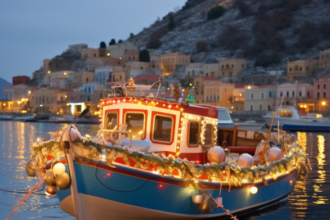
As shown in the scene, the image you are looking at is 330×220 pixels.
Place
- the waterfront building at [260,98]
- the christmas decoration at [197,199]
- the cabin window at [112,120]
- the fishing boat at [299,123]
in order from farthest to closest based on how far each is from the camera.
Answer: the waterfront building at [260,98] < the fishing boat at [299,123] < the cabin window at [112,120] < the christmas decoration at [197,199]

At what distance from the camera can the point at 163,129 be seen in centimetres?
990

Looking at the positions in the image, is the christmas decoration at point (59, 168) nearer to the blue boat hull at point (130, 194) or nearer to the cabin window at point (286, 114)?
the blue boat hull at point (130, 194)

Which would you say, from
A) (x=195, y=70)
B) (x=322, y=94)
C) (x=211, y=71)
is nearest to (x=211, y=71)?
(x=211, y=71)

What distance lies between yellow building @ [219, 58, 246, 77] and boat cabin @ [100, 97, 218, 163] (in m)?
90.9

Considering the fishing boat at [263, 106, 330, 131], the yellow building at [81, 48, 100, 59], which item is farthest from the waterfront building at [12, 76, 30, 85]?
the fishing boat at [263, 106, 330, 131]

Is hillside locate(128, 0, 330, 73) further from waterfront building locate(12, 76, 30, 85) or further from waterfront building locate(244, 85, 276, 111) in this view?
waterfront building locate(12, 76, 30, 85)

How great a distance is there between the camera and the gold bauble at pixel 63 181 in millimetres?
8148

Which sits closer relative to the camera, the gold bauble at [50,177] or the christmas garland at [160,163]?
the christmas garland at [160,163]

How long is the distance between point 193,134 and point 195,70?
91.5m

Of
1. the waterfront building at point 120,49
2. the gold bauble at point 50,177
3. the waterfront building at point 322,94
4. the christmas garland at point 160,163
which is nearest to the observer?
the christmas garland at point 160,163

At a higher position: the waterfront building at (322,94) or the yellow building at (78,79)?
the yellow building at (78,79)

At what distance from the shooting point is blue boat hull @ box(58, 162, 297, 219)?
26.7 ft

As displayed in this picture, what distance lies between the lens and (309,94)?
7650 centimetres

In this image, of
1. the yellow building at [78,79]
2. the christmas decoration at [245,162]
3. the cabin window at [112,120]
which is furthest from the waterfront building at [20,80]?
the christmas decoration at [245,162]
